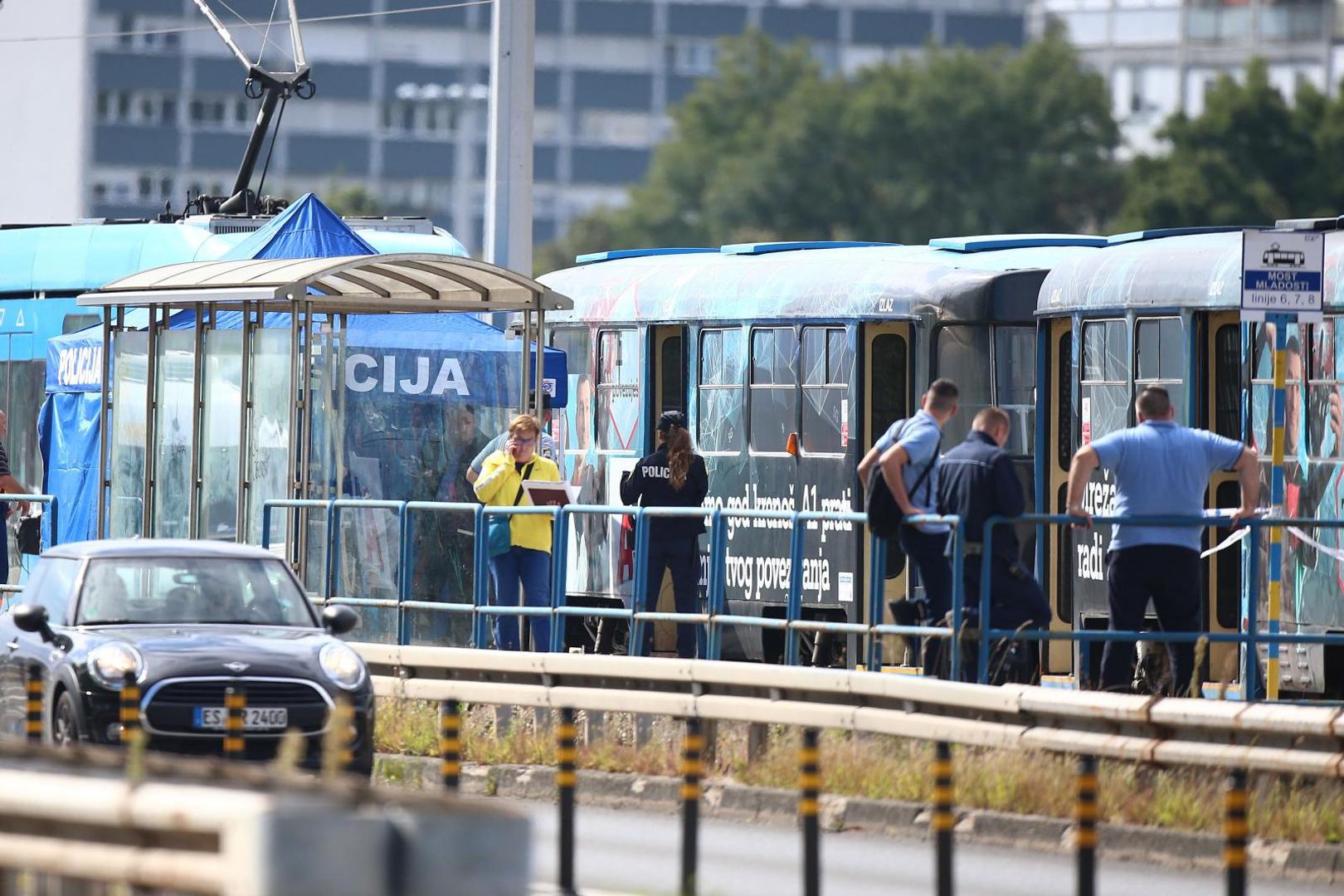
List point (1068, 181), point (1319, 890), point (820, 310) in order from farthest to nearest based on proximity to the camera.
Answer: point (1068, 181) < point (820, 310) < point (1319, 890)

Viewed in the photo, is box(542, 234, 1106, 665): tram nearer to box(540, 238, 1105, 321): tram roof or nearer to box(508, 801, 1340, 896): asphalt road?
box(540, 238, 1105, 321): tram roof

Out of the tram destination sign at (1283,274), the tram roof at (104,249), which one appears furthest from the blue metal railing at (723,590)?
the tram roof at (104,249)

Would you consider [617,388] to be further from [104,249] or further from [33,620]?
[33,620]

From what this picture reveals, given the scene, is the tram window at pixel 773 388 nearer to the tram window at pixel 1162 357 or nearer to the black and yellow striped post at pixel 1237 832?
the tram window at pixel 1162 357

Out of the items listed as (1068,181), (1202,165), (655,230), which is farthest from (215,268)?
(655,230)

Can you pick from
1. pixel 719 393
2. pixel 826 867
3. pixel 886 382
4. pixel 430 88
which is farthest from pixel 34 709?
pixel 430 88

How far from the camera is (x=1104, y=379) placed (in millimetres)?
18953

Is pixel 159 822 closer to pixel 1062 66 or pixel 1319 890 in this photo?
pixel 1319 890

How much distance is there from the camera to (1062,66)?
93375 millimetres

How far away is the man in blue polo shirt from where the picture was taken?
1473 centimetres

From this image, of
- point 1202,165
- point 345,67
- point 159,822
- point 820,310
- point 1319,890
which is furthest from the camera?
point 345,67

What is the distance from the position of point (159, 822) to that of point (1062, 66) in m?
88.6

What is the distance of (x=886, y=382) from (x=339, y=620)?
7.45 m

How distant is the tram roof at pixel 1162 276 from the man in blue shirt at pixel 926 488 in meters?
3.11
